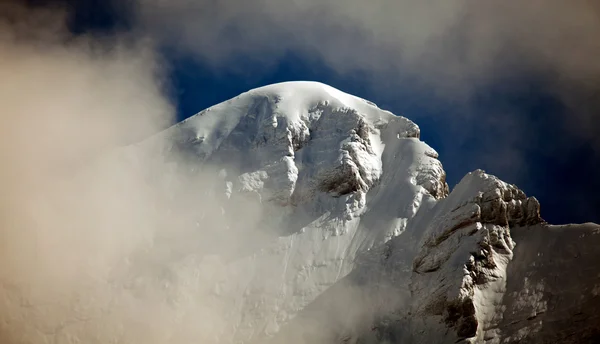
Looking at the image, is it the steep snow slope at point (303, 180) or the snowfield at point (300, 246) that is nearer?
the snowfield at point (300, 246)

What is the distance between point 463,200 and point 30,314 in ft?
162

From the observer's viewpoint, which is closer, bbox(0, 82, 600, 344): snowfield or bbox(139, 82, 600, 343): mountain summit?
bbox(139, 82, 600, 343): mountain summit

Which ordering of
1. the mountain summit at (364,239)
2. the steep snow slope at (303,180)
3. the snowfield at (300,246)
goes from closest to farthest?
the mountain summit at (364,239), the snowfield at (300,246), the steep snow slope at (303,180)

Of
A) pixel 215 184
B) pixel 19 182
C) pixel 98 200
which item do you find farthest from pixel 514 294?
pixel 19 182

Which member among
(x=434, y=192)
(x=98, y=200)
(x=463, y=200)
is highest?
(x=463, y=200)

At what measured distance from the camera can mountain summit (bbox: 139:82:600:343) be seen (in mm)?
48719

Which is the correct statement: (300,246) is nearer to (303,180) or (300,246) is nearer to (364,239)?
(364,239)

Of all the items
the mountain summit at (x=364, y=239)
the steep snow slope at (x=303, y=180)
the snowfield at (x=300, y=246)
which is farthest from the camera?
the steep snow slope at (x=303, y=180)

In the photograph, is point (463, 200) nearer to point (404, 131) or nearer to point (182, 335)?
point (404, 131)

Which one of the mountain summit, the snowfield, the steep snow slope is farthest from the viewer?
the steep snow slope

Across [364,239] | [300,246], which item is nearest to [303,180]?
[300,246]

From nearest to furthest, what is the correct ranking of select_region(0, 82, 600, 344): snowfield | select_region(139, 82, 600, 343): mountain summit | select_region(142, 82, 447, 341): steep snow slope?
1. select_region(139, 82, 600, 343): mountain summit
2. select_region(0, 82, 600, 344): snowfield
3. select_region(142, 82, 447, 341): steep snow slope

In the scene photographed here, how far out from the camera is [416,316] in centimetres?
5244

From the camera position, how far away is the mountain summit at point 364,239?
160ft
